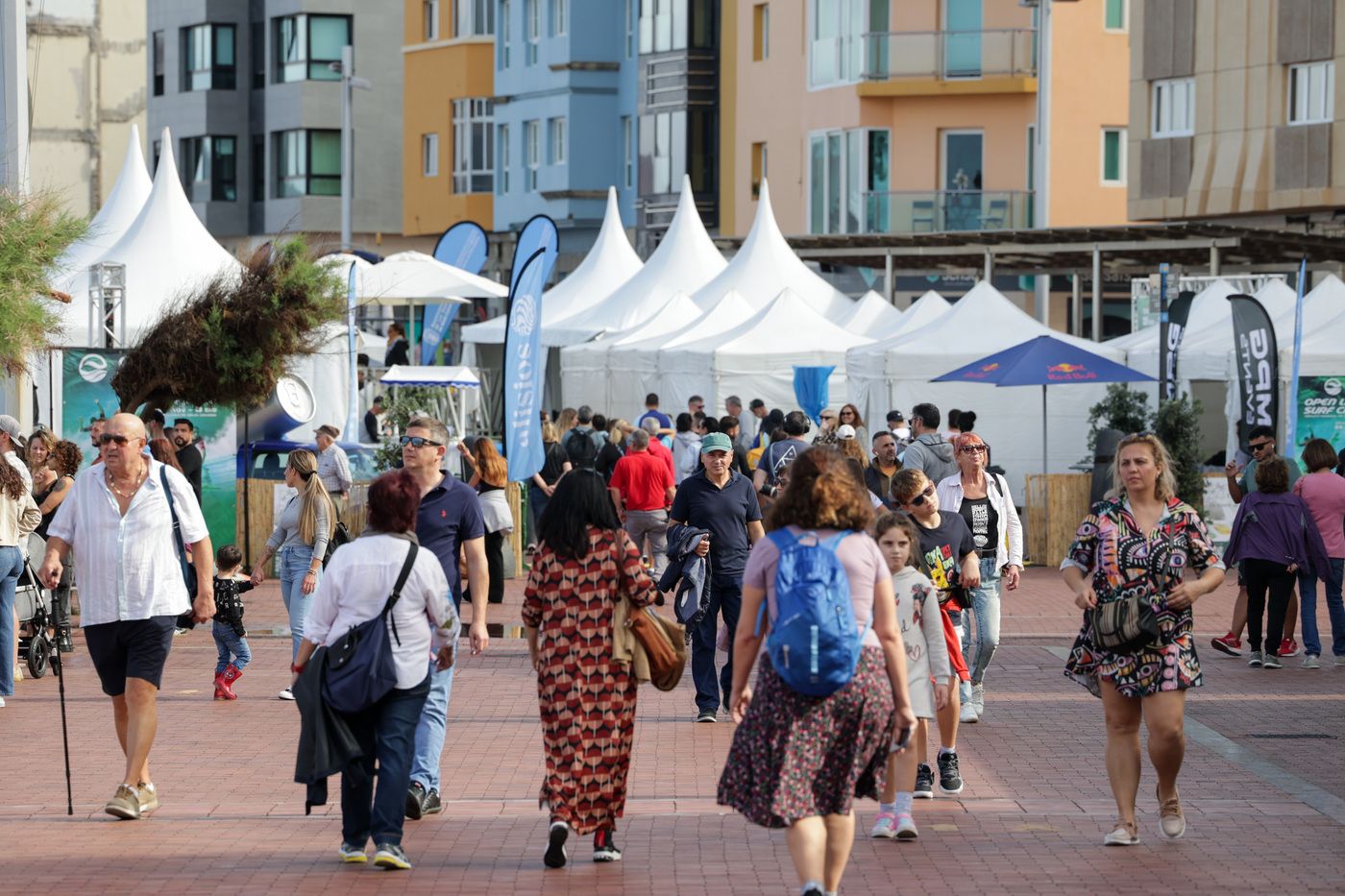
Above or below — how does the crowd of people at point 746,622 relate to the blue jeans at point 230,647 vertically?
above

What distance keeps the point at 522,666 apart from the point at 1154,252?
73.4 ft

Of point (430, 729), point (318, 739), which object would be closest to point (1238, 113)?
point (430, 729)

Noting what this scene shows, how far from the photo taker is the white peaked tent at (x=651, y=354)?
3235 cm

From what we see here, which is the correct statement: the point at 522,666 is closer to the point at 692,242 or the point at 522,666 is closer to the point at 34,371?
the point at 34,371

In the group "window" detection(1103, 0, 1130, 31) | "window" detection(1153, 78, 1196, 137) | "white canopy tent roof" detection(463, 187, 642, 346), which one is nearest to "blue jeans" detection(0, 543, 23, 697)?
"white canopy tent roof" detection(463, 187, 642, 346)

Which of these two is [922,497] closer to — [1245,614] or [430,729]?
[430,729]

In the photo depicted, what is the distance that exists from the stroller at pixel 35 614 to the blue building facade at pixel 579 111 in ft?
134

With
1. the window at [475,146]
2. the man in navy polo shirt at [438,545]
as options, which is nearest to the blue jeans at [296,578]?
the man in navy polo shirt at [438,545]

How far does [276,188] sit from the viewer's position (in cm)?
6556

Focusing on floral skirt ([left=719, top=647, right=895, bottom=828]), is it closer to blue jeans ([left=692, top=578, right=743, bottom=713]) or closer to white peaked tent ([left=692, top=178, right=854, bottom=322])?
blue jeans ([left=692, top=578, right=743, bottom=713])

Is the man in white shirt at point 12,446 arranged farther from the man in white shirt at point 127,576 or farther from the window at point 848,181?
the window at point 848,181

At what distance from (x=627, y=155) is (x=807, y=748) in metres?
50.0

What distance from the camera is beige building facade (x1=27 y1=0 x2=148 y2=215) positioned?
37.2 meters

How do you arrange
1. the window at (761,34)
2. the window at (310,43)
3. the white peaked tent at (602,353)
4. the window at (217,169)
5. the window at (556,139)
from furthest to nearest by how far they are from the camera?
the window at (217,169)
the window at (310,43)
the window at (556,139)
the window at (761,34)
the white peaked tent at (602,353)
